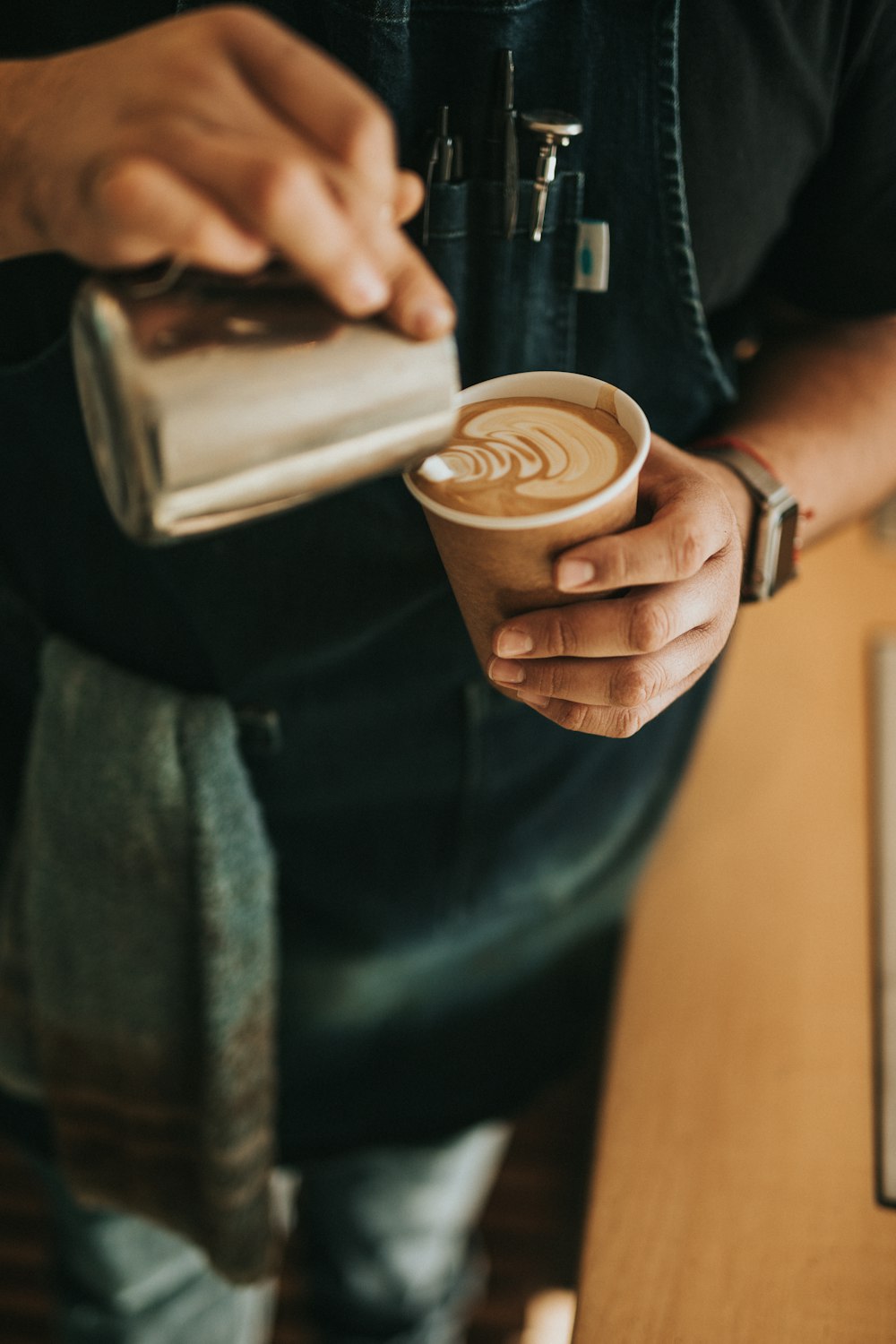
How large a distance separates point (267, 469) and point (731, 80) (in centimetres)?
49

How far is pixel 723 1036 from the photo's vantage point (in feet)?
3.07

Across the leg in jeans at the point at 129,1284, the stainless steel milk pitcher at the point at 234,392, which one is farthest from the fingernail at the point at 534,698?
the leg in jeans at the point at 129,1284

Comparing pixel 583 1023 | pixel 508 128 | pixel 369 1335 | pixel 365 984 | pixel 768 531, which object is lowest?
Result: pixel 369 1335

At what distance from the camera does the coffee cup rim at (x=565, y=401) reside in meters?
0.56

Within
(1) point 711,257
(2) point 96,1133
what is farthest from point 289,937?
(1) point 711,257

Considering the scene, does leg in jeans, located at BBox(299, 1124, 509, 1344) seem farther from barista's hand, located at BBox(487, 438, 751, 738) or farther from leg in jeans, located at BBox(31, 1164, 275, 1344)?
barista's hand, located at BBox(487, 438, 751, 738)

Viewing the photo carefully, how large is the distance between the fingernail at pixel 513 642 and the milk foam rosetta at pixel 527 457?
0.08 meters

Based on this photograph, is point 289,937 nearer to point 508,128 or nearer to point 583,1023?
point 583,1023

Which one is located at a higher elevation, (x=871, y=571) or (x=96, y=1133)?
(x=871, y=571)

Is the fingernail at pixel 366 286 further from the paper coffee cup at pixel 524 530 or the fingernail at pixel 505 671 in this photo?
the fingernail at pixel 505 671

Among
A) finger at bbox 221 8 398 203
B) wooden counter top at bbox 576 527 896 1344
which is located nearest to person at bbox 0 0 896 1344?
finger at bbox 221 8 398 203

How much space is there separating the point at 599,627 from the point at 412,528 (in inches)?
9.4

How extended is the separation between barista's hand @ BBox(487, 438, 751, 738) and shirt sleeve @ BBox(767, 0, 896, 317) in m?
0.31

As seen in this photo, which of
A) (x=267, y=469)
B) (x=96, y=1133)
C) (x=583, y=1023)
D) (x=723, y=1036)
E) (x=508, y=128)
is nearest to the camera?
(x=267, y=469)
